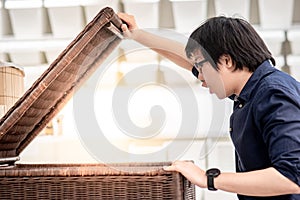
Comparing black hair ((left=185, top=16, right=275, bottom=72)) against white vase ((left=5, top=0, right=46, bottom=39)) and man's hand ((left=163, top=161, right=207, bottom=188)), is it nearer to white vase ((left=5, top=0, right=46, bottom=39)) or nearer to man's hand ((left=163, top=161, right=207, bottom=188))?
man's hand ((left=163, top=161, right=207, bottom=188))

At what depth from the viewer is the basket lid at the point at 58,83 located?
120cm

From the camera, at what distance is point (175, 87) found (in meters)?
1.62

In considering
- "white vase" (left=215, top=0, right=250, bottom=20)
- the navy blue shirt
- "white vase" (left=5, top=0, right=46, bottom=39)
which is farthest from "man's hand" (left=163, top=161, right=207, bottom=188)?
"white vase" (left=5, top=0, right=46, bottom=39)

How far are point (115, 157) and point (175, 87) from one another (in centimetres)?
36

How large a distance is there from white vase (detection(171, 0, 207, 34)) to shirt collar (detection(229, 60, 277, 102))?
5.22ft

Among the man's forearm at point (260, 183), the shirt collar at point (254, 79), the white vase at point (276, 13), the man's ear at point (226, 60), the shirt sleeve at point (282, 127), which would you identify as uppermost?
the white vase at point (276, 13)

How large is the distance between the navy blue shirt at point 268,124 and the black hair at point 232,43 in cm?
3

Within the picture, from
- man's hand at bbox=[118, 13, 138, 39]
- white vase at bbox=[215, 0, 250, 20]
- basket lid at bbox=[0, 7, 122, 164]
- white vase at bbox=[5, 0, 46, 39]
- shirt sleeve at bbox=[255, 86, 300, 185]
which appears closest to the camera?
shirt sleeve at bbox=[255, 86, 300, 185]

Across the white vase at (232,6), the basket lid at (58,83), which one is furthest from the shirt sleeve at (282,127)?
the white vase at (232,6)

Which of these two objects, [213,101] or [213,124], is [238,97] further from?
[213,124]

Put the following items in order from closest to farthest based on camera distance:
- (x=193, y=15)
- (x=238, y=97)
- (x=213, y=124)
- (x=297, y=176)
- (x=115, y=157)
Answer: (x=297, y=176) → (x=238, y=97) → (x=115, y=157) → (x=213, y=124) → (x=193, y=15)

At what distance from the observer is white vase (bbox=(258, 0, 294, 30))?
109 inches

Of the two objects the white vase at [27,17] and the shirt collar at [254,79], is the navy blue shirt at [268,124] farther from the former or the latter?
the white vase at [27,17]

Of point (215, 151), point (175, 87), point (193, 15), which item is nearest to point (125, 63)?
point (175, 87)
